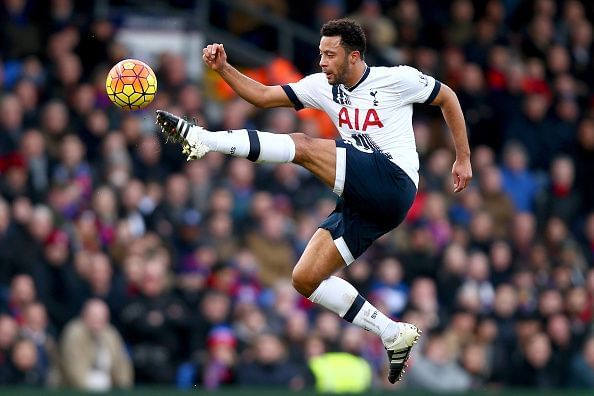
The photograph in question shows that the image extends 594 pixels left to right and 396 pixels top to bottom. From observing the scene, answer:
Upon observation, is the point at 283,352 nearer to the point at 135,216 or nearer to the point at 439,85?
the point at 135,216

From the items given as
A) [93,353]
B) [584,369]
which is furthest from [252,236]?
[584,369]

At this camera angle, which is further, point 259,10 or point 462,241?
point 259,10

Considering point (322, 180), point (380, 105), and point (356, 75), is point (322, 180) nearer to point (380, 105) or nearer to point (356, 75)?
point (380, 105)

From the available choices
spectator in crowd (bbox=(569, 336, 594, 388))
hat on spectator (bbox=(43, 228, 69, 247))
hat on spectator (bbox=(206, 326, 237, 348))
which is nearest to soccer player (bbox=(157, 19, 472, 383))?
hat on spectator (bbox=(206, 326, 237, 348))

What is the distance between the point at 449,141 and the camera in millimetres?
19516

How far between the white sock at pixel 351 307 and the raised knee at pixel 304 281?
0.07m

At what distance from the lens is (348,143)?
421 inches

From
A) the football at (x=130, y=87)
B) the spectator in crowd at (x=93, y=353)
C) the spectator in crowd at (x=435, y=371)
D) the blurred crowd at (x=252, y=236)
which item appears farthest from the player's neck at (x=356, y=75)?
the spectator in crowd at (x=435, y=371)

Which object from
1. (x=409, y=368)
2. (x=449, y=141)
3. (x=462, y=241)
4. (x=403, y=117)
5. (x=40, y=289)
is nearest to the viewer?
(x=403, y=117)

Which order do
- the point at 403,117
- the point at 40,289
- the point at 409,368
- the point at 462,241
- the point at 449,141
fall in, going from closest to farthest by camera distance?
the point at 403,117 → the point at 40,289 → the point at 409,368 → the point at 462,241 → the point at 449,141

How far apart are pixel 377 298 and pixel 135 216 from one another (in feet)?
9.42

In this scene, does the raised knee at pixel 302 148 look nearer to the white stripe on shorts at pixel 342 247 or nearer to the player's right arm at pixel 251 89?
the player's right arm at pixel 251 89

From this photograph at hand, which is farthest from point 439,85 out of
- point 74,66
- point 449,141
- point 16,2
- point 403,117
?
point 449,141

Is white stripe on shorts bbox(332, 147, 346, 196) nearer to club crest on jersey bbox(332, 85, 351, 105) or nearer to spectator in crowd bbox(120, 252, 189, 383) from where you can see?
club crest on jersey bbox(332, 85, 351, 105)
